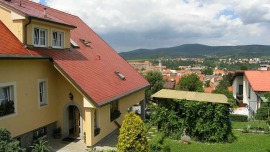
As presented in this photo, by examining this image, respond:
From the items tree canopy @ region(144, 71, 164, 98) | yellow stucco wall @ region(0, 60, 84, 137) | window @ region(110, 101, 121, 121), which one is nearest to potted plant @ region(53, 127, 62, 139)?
yellow stucco wall @ region(0, 60, 84, 137)

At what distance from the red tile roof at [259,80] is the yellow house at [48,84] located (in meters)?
21.3

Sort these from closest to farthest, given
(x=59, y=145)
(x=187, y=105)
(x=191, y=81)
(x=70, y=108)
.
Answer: (x=59, y=145) < (x=70, y=108) < (x=187, y=105) < (x=191, y=81)

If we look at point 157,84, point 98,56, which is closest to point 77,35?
point 98,56

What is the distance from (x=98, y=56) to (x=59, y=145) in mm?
8640

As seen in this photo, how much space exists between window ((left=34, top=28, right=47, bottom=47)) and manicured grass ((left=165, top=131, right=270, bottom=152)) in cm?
962

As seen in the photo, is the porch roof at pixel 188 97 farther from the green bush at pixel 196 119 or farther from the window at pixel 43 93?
the window at pixel 43 93

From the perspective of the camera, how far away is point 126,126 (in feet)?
41.4

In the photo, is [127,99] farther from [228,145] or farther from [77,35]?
[228,145]

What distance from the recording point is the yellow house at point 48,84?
1392 centimetres

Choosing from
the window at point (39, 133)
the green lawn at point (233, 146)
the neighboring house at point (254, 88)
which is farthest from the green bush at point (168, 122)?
the neighboring house at point (254, 88)

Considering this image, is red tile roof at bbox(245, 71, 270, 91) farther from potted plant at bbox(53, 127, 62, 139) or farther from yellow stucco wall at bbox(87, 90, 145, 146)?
potted plant at bbox(53, 127, 62, 139)

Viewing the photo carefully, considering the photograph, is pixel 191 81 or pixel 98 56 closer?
pixel 98 56

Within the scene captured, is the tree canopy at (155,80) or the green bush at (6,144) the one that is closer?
the green bush at (6,144)

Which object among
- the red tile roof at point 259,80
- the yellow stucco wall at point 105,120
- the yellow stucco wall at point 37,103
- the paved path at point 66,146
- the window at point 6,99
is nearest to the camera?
the window at point 6,99
